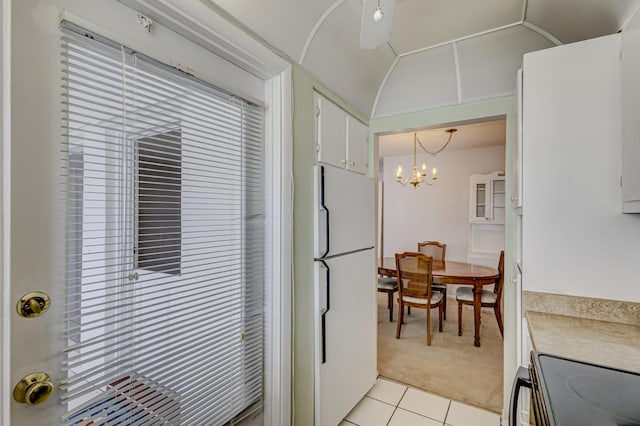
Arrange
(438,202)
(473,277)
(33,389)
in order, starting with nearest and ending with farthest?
(33,389), (473,277), (438,202)

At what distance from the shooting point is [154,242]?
1.03 metres

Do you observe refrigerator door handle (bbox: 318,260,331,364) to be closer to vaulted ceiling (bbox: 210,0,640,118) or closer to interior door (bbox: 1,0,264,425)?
interior door (bbox: 1,0,264,425)

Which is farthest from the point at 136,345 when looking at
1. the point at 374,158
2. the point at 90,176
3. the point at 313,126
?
the point at 374,158

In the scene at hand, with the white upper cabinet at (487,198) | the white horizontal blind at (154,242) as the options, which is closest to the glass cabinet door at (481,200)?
the white upper cabinet at (487,198)

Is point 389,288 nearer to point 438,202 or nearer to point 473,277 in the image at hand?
point 473,277

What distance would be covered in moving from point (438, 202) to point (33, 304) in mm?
5306

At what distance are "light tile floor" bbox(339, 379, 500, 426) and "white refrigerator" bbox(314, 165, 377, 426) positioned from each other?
0.34 feet

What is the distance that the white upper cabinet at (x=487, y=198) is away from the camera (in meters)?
4.67

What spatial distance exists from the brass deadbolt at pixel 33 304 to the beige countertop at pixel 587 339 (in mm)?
1562

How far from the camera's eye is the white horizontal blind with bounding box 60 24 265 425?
2.79 ft

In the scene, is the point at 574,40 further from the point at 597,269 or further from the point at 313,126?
the point at 313,126

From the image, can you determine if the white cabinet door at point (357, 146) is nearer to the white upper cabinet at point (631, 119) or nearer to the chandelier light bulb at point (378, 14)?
the chandelier light bulb at point (378, 14)

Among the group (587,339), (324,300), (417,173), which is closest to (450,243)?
(417,173)

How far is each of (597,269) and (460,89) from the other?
4.53 ft
